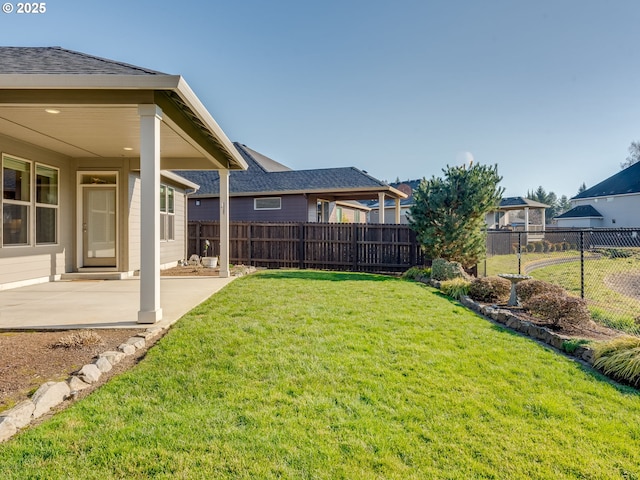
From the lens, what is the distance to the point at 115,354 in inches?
140

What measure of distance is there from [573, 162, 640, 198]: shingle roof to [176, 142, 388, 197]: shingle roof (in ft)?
81.2

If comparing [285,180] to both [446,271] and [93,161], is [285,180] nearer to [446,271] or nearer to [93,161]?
[93,161]

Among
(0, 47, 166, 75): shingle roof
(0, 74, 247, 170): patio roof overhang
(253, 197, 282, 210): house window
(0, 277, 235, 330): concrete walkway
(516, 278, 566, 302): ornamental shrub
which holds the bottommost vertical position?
(0, 277, 235, 330): concrete walkway

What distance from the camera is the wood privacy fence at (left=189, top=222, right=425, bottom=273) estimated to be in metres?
11.4

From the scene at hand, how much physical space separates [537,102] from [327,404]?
627 inches

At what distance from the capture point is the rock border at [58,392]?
2369 millimetres

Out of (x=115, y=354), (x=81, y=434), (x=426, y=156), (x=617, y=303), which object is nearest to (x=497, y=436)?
(x=81, y=434)

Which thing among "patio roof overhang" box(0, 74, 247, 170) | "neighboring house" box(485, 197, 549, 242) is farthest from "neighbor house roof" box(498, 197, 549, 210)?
"patio roof overhang" box(0, 74, 247, 170)

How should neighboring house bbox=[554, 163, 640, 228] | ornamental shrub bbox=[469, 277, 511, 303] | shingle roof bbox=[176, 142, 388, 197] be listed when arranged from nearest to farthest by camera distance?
1. ornamental shrub bbox=[469, 277, 511, 303]
2. shingle roof bbox=[176, 142, 388, 197]
3. neighboring house bbox=[554, 163, 640, 228]

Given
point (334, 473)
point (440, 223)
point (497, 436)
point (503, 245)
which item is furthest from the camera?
point (503, 245)

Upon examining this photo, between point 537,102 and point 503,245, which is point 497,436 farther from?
point 503,245

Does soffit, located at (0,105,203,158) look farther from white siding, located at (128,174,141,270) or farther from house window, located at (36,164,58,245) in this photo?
white siding, located at (128,174,141,270)

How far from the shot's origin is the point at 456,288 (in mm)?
7367

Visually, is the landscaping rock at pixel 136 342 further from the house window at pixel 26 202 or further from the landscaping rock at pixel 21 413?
the house window at pixel 26 202
